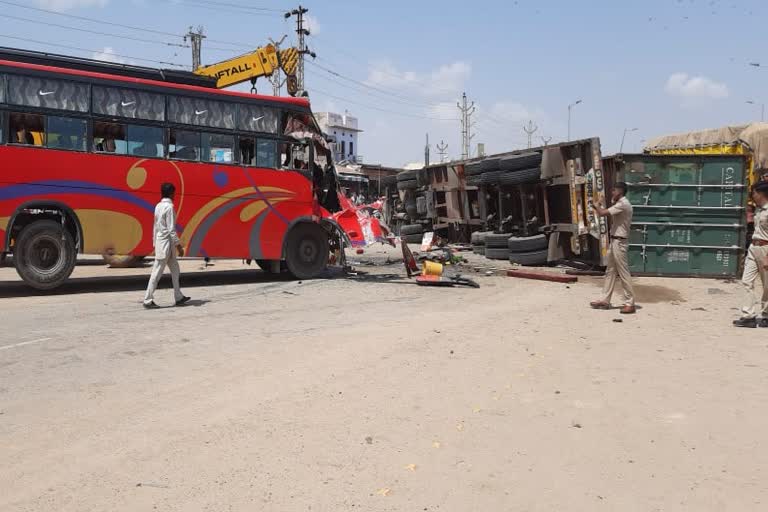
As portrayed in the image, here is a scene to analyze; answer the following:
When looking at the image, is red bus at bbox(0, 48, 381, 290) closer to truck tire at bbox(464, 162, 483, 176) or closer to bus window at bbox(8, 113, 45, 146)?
bus window at bbox(8, 113, 45, 146)

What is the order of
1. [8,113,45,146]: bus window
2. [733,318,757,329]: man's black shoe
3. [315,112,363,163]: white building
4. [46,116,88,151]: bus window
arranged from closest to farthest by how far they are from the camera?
[733,318,757,329]: man's black shoe, [8,113,45,146]: bus window, [46,116,88,151]: bus window, [315,112,363,163]: white building

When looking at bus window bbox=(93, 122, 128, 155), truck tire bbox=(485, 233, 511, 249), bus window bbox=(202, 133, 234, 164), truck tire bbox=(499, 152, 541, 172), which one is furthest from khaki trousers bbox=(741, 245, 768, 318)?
bus window bbox=(93, 122, 128, 155)

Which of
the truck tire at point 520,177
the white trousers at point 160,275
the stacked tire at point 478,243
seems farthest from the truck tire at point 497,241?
the white trousers at point 160,275

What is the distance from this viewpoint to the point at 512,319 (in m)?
8.16

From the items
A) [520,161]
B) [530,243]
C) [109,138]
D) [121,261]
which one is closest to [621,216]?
[530,243]

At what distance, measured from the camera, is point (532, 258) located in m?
14.3

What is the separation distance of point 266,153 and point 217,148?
95 centimetres

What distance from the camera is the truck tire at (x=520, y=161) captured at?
47.4 feet

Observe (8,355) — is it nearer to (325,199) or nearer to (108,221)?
(108,221)

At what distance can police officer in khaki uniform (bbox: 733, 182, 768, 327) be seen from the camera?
24.9 ft

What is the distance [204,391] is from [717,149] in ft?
46.3

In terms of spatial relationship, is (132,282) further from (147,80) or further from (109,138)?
(147,80)

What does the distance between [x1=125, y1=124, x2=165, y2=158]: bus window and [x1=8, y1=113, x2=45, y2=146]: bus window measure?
1.29 metres

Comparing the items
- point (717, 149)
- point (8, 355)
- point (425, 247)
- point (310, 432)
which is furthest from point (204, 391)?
point (717, 149)
